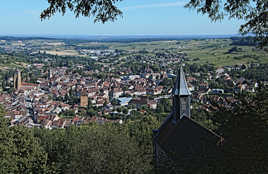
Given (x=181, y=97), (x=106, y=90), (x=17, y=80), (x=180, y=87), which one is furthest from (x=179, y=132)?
(x=17, y=80)

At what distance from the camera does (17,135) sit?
14414mm

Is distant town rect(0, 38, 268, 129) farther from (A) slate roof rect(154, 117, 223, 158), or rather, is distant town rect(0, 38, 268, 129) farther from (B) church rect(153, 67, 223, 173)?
(A) slate roof rect(154, 117, 223, 158)

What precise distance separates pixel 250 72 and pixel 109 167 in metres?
67.1

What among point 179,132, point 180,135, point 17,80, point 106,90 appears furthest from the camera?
point 17,80

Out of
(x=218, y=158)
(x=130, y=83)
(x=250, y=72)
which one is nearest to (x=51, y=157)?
(x=218, y=158)

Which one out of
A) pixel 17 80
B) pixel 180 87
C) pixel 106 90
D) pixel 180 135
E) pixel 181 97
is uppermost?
pixel 180 87

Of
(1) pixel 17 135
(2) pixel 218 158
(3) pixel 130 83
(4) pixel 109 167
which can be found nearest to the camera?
(2) pixel 218 158

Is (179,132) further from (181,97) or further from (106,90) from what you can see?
(106,90)

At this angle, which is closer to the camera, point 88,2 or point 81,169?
point 88,2

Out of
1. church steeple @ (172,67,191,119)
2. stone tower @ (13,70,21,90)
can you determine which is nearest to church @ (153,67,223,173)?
church steeple @ (172,67,191,119)

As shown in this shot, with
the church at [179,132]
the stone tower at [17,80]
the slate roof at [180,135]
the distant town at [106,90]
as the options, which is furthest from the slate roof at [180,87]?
the stone tower at [17,80]

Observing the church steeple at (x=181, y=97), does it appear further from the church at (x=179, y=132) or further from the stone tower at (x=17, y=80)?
the stone tower at (x=17, y=80)

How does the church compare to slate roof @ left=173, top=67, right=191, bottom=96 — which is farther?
slate roof @ left=173, top=67, right=191, bottom=96

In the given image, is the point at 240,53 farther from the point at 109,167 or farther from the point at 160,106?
the point at 109,167
